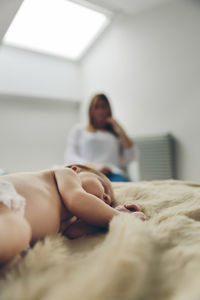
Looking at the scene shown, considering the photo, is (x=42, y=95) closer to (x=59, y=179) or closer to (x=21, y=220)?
(x=59, y=179)

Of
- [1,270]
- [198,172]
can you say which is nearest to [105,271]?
[1,270]

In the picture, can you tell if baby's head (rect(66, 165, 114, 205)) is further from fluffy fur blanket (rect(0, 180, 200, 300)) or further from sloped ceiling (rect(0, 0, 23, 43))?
sloped ceiling (rect(0, 0, 23, 43))

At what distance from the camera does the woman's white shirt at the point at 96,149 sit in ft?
7.30

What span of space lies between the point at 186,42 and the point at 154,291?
2528mm

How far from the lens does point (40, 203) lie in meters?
0.63

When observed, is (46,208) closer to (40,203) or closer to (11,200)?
(40,203)

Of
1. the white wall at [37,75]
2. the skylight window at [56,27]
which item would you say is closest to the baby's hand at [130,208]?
the skylight window at [56,27]

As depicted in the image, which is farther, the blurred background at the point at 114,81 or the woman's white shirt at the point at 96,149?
the blurred background at the point at 114,81

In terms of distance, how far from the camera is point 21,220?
0.49 m

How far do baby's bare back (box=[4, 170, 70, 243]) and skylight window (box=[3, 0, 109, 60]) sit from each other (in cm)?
223

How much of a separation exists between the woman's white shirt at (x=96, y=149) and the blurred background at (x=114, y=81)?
22.6 inches

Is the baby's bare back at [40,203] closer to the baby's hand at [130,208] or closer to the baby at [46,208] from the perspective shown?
the baby at [46,208]

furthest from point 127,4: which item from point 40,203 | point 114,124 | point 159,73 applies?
point 40,203

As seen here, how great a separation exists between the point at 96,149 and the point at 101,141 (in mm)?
89
